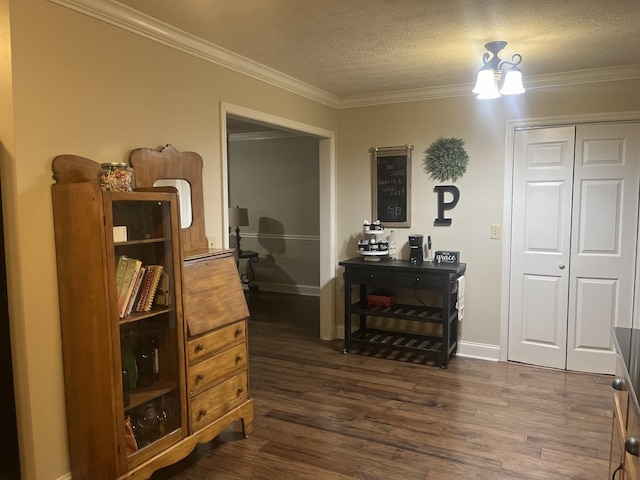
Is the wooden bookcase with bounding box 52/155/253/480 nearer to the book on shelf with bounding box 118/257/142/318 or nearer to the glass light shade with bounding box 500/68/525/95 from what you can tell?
the book on shelf with bounding box 118/257/142/318

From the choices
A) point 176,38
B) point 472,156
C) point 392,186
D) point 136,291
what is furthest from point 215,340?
point 472,156

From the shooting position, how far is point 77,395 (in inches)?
87.4

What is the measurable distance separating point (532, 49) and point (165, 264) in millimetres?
2701

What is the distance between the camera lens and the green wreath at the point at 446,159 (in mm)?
4309

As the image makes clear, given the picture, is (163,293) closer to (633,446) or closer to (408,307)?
(633,446)

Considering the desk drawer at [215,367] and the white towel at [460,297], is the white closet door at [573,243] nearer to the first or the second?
the white towel at [460,297]

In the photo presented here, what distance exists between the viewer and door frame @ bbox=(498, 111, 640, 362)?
3.79m

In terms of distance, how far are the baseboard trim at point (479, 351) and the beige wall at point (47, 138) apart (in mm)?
3251

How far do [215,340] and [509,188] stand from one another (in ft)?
9.29

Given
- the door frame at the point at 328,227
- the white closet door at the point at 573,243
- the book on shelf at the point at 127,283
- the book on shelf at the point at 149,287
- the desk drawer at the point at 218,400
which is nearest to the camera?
the book on shelf at the point at 127,283

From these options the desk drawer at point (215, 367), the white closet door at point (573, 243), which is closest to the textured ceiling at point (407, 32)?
the white closet door at point (573, 243)

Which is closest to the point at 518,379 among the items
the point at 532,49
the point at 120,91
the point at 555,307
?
the point at 555,307

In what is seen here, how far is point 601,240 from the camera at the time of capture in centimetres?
388

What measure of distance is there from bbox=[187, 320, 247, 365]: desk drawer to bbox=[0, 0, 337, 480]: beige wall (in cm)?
62
